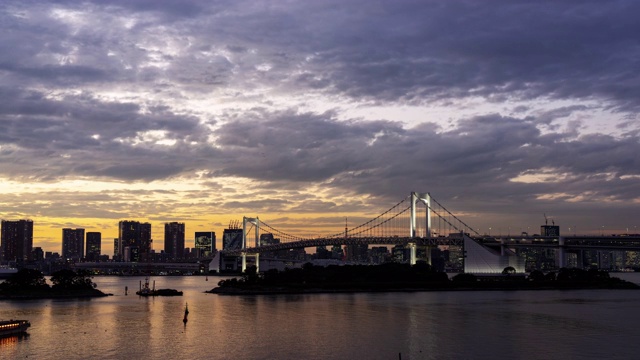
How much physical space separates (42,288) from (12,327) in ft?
128

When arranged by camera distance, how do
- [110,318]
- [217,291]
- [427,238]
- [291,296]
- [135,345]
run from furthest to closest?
[427,238]
[217,291]
[291,296]
[110,318]
[135,345]

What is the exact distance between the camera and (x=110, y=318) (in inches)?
2224

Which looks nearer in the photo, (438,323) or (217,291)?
(438,323)

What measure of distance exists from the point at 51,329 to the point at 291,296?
39.3 metres

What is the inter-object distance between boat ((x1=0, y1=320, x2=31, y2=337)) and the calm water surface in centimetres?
102

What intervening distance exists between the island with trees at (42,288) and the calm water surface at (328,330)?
5826 mm

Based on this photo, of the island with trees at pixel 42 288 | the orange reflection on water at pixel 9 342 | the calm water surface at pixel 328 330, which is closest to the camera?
the calm water surface at pixel 328 330

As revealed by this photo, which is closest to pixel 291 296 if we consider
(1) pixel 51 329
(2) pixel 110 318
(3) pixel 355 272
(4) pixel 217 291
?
(4) pixel 217 291

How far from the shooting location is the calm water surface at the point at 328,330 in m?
38.5

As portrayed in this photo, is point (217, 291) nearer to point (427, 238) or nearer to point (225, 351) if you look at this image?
point (427, 238)

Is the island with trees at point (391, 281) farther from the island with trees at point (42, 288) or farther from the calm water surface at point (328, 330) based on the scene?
the calm water surface at point (328, 330)

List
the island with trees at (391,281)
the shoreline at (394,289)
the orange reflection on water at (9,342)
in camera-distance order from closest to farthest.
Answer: the orange reflection on water at (9,342) → the shoreline at (394,289) → the island with trees at (391,281)

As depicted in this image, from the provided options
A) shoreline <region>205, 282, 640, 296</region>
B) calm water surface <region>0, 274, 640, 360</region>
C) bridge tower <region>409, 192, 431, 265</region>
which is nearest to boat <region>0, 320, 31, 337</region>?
calm water surface <region>0, 274, 640, 360</region>

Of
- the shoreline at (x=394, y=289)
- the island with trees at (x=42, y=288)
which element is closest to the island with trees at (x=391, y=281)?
the shoreline at (x=394, y=289)
